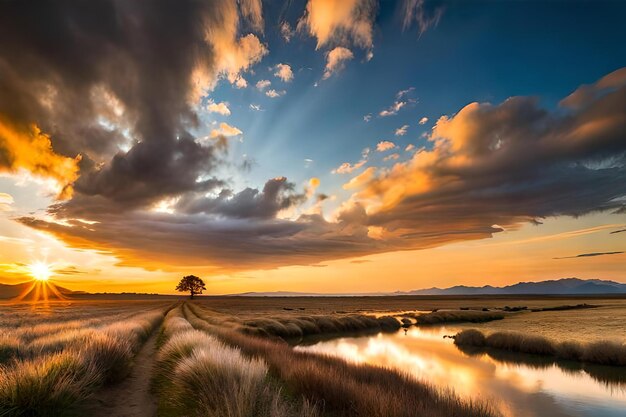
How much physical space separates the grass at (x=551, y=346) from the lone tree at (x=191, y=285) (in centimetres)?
14534

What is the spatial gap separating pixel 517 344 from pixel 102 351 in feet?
84.3

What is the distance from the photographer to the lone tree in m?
151

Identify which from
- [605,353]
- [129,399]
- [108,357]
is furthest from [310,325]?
[129,399]

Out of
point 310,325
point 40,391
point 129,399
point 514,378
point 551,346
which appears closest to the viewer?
point 40,391

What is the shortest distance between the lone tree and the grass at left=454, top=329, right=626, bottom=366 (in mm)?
145335

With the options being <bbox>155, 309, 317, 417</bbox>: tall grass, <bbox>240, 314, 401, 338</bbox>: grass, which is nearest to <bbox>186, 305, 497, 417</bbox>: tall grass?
<bbox>155, 309, 317, 417</bbox>: tall grass

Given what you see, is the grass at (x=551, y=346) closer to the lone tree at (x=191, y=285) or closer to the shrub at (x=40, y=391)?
the shrub at (x=40, y=391)

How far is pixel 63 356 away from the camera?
315 inches

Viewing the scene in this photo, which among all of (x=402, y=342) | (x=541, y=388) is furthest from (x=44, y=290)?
(x=541, y=388)

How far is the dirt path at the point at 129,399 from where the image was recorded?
288 inches

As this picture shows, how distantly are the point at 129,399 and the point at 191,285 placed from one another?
15716 cm

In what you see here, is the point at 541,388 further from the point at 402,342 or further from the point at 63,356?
the point at 63,356

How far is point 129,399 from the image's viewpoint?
839 cm

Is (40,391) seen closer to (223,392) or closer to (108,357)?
(223,392)
